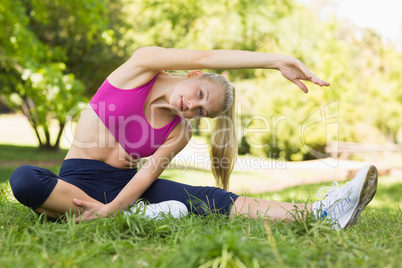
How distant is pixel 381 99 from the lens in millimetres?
15273

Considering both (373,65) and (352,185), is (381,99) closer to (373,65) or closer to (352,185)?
(373,65)

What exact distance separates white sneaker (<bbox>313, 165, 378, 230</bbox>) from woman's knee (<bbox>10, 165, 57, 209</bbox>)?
1.51m

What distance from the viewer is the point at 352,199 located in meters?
2.11

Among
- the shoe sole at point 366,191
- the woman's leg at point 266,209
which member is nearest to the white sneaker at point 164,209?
the woman's leg at point 266,209

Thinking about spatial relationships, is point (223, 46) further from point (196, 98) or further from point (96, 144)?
point (96, 144)

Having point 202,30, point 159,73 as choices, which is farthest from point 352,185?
point 202,30

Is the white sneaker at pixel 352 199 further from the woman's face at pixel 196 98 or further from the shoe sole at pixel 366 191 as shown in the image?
A: the woman's face at pixel 196 98

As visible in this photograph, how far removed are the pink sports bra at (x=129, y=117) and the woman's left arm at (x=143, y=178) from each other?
0.29 feet

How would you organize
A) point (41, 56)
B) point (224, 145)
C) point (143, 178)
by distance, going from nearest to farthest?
1. point (143, 178)
2. point (224, 145)
3. point (41, 56)

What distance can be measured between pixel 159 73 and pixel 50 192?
1.04 metres

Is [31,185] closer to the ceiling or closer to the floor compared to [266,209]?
closer to the ceiling

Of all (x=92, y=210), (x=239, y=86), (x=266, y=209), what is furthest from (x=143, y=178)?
(x=239, y=86)

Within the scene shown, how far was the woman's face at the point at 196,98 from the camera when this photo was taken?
2.45 metres

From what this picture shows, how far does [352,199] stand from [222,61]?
1054 mm
